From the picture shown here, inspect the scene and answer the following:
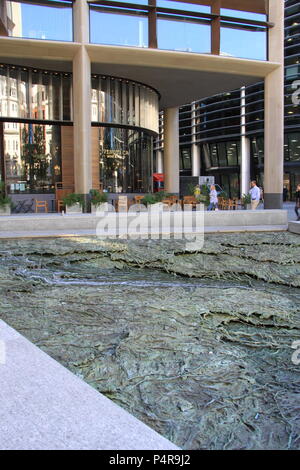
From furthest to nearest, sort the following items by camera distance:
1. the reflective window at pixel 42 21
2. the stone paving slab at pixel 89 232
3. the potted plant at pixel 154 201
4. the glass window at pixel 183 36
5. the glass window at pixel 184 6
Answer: the glass window at pixel 184 6
the glass window at pixel 183 36
the potted plant at pixel 154 201
the reflective window at pixel 42 21
the stone paving slab at pixel 89 232

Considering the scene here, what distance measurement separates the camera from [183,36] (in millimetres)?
22812

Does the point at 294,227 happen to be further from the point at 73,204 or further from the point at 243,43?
the point at 243,43

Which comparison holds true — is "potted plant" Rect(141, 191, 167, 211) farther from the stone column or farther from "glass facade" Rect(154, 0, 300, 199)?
"glass facade" Rect(154, 0, 300, 199)

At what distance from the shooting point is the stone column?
845 inches

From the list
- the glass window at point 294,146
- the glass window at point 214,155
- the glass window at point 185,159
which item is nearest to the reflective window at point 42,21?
the glass window at point 294,146

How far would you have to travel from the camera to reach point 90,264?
40.1ft

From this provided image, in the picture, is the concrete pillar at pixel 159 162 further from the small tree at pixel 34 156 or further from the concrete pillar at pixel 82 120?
the concrete pillar at pixel 82 120

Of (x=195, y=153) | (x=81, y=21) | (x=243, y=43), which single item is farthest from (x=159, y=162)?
(x=81, y=21)

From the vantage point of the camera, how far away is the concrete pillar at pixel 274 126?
24.7m

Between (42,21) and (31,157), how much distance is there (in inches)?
277

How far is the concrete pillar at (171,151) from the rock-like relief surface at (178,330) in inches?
817

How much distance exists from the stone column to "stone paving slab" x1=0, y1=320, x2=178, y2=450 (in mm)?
18358
